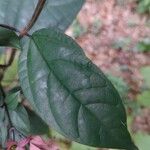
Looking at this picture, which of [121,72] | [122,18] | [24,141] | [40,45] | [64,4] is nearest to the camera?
[24,141]

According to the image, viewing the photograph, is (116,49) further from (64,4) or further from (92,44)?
(64,4)

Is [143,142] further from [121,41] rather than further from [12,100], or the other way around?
[121,41]

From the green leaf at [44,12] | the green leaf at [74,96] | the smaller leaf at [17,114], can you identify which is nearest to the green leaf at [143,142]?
the green leaf at [44,12]

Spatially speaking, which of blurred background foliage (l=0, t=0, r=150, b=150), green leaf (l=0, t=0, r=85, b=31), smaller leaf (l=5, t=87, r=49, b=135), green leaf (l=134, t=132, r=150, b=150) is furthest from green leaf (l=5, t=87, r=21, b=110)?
blurred background foliage (l=0, t=0, r=150, b=150)

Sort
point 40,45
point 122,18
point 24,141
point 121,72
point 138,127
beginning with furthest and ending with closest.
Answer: point 122,18 < point 121,72 < point 138,127 < point 40,45 < point 24,141

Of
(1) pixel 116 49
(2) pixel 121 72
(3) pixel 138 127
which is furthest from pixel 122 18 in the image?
(3) pixel 138 127

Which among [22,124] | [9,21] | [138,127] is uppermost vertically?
[9,21]

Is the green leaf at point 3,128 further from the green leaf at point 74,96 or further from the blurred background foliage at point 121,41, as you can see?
the blurred background foliage at point 121,41
